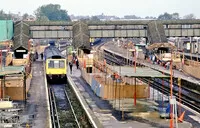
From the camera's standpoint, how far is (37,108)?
31766 millimetres

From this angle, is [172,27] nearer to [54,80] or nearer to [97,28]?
[97,28]

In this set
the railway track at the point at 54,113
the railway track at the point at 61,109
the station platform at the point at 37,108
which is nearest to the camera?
the station platform at the point at 37,108

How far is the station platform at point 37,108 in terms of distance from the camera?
1038 inches

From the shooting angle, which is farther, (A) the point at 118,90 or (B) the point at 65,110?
(B) the point at 65,110

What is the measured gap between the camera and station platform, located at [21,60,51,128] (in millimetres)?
26359

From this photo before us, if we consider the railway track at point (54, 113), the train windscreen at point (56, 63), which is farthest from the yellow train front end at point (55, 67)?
the railway track at point (54, 113)

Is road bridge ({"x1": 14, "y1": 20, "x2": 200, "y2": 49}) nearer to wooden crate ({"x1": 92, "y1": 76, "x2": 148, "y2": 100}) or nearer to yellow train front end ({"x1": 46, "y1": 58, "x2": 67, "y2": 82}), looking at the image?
yellow train front end ({"x1": 46, "y1": 58, "x2": 67, "y2": 82})

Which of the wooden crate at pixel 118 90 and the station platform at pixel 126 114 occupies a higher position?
the wooden crate at pixel 118 90

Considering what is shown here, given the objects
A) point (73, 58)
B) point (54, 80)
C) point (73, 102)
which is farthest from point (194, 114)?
point (73, 58)

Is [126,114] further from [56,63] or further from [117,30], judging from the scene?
[117,30]

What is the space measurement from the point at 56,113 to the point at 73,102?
5.90 m

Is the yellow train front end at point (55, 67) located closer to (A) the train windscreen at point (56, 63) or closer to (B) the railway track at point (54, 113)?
(A) the train windscreen at point (56, 63)

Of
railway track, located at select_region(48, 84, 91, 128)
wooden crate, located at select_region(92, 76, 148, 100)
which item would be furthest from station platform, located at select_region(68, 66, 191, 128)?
railway track, located at select_region(48, 84, 91, 128)

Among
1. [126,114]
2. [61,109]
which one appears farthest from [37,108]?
[126,114]
